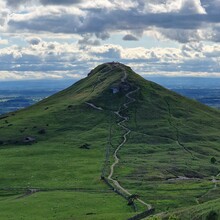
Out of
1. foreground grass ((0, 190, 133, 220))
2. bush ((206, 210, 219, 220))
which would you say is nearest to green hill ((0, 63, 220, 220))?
foreground grass ((0, 190, 133, 220))

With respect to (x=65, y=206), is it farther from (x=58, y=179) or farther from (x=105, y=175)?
(x=105, y=175)

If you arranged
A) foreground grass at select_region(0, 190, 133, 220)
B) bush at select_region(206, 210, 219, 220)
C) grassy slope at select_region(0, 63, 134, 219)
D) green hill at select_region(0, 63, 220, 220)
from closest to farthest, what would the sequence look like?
1. bush at select_region(206, 210, 219, 220)
2. foreground grass at select_region(0, 190, 133, 220)
3. grassy slope at select_region(0, 63, 134, 219)
4. green hill at select_region(0, 63, 220, 220)

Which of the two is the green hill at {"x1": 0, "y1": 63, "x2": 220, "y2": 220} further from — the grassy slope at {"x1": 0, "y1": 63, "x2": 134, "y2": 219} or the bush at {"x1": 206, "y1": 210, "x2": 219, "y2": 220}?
the bush at {"x1": 206, "y1": 210, "x2": 219, "y2": 220}

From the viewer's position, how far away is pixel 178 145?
187 meters

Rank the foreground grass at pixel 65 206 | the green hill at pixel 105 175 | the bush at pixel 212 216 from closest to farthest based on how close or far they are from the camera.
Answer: the bush at pixel 212 216, the foreground grass at pixel 65 206, the green hill at pixel 105 175

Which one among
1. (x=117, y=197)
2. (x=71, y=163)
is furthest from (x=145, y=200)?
(x=71, y=163)

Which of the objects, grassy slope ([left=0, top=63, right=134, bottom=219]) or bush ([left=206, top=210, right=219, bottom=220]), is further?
grassy slope ([left=0, top=63, right=134, bottom=219])

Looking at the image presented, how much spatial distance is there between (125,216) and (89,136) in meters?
110

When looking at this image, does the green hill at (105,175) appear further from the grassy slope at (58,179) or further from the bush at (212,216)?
the bush at (212,216)

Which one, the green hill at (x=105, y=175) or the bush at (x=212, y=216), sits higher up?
the bush at (x=212, y=216)

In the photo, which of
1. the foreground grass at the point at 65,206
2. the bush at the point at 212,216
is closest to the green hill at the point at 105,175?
the foreground grass at the point at 65,206

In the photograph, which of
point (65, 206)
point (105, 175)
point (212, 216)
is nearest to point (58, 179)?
point (105, 175)

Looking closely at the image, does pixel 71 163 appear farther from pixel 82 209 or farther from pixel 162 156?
pixel 82 209

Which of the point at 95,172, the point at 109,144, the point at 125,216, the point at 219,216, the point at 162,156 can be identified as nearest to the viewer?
the point at 219,216
